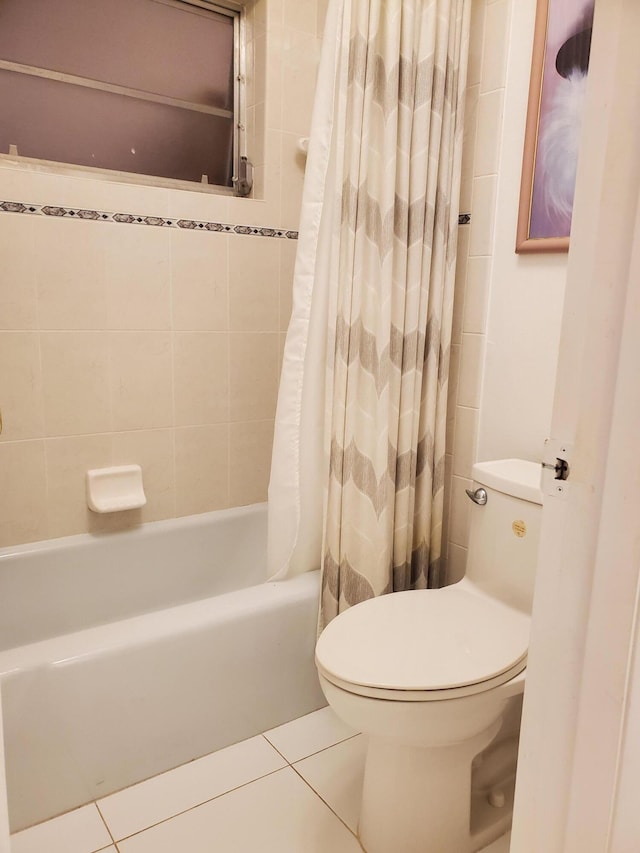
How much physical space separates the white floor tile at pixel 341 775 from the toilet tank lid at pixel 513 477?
0.77 m

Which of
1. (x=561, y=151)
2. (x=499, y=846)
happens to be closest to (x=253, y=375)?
(x=561, y=151)

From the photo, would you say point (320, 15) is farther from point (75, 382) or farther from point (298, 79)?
point (75, 382)

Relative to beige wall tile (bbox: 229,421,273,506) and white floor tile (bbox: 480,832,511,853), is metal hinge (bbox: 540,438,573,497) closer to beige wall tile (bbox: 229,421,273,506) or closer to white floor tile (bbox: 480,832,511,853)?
white floor tile (bbox: 480,832,511,853)

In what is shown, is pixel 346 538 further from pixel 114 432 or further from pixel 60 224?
pixel 60 224

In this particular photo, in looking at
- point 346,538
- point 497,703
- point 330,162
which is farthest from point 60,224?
point 497,703

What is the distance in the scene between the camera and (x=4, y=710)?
1264mm

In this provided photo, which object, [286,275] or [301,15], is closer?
[301,15]

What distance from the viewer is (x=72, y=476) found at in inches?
74.0

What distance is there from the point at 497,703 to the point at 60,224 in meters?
1.64

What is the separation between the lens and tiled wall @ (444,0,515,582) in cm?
167

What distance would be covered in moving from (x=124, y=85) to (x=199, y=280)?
2.09 feet

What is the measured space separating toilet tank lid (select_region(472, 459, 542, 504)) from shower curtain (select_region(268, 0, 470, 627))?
0.81 feet

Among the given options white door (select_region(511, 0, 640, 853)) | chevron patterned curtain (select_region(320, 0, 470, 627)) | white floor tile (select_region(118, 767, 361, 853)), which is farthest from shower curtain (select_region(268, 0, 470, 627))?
white door (select_region(511, 0, 640, 853))

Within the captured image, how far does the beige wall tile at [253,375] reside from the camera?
2104 mm
